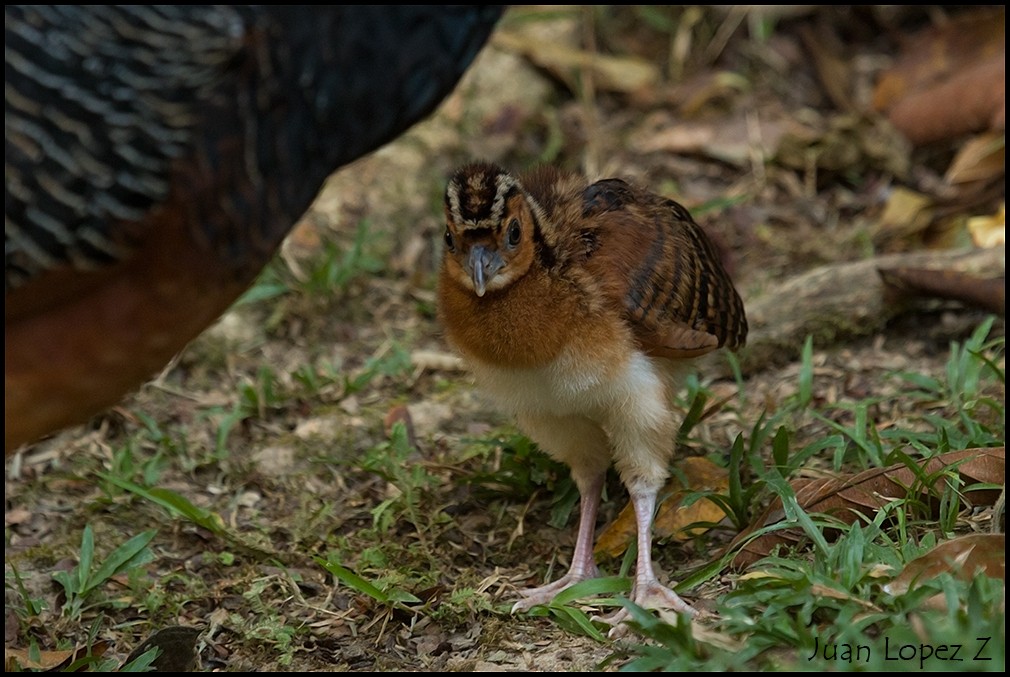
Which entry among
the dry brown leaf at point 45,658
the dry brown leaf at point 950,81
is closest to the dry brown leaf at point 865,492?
the dry brown leaf at point 45,658

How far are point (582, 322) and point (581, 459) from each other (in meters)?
0.61

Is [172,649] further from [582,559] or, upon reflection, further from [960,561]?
[960,561]

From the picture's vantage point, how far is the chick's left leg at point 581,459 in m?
4.30

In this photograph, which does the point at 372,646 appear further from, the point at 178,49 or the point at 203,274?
the point at 178,49

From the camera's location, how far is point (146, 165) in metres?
3.31

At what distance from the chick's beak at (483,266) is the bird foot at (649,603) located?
1.10 meters

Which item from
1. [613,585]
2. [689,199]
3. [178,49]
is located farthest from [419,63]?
[689,199]

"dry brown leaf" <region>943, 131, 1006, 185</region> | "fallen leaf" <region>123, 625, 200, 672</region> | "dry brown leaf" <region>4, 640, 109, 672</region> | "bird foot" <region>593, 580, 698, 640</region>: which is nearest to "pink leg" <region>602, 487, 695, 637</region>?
"bird foot" <region>593, 580, 698, 640</region>

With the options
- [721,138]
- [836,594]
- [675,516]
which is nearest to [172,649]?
[675,516]

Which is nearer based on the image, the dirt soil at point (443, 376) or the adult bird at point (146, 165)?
the adult bird at point (146, 165)

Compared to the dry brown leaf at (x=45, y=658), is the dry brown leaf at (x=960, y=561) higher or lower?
higher

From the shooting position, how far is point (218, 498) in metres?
4.98

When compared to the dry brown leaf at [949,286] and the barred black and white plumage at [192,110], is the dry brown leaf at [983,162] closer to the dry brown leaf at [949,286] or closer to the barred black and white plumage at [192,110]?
the dry brown leaf at [949,286]

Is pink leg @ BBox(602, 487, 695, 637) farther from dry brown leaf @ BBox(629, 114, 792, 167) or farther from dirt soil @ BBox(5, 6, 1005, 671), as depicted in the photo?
dry brown leaf @ BBox(629, 114, 792, 167)
